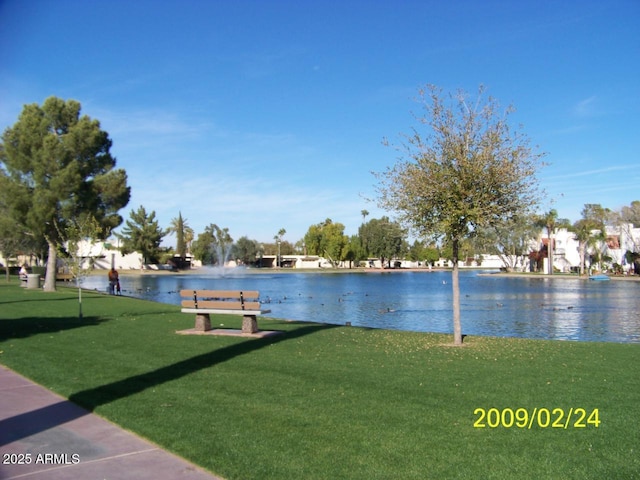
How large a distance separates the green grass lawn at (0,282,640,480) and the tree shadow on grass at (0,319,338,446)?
0.12ft

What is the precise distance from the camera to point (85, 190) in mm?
34750

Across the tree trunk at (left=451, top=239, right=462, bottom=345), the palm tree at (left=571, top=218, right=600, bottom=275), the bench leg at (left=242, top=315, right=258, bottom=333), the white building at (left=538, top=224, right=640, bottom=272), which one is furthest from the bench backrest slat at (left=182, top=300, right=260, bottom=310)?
the white building at (left=538, top=224, right=640, bottom=272)

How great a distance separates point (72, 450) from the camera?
584cm

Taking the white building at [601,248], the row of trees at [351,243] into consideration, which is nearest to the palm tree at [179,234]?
the row of trees at [351,243]

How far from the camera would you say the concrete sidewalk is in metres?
5.24

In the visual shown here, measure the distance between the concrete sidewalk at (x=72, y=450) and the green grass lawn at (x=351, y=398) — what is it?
0.73 ft

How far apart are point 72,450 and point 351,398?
3.50 metres

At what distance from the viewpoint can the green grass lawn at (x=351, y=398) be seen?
551 centimetres

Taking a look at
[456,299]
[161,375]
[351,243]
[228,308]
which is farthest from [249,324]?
[351,243]

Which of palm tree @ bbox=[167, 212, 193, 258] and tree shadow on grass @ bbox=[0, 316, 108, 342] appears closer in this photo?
tree shadow on grass @ bbox=[0, 316, 108, 342]

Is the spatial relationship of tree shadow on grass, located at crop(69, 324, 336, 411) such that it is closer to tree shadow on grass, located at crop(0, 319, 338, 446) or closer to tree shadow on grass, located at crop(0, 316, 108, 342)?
tree shadow on grass, located at crop(0, 319, 338, 446)

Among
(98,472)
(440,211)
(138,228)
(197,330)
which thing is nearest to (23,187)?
(197,330)

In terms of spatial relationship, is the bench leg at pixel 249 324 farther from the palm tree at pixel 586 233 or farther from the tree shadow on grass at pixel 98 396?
the palm tree at pixel 586 233

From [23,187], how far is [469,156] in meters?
28.6
